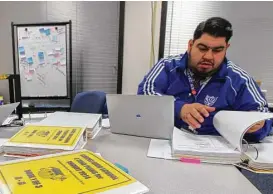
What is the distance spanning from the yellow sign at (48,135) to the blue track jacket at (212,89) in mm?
533

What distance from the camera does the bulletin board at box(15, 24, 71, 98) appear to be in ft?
8.20

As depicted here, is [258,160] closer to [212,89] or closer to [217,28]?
[212,89]

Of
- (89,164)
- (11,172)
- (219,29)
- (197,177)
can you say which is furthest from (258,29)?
(11,172)

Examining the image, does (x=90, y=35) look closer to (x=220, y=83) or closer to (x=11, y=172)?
(x=220, y=83)

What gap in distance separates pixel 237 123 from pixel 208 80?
491 millimetres

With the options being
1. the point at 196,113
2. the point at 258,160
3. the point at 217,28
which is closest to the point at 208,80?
the point at 217,28

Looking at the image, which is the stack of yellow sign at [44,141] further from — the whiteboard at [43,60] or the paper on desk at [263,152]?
the whiteboard at [43,60]

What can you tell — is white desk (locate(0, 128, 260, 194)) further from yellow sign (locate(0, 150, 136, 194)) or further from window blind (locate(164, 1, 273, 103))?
window blind (locate(164, 1, 273, 103))

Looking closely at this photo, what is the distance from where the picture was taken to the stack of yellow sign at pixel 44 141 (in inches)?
30.9

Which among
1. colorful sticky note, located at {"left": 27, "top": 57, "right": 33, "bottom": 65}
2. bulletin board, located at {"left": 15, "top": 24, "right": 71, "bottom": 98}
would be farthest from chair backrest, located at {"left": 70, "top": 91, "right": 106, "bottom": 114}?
colorful sticky note, located at {"left": 27, "top": 57, "right": 33, "bottom": 65}

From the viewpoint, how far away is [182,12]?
2.64 m

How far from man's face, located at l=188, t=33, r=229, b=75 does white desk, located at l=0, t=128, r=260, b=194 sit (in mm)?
633

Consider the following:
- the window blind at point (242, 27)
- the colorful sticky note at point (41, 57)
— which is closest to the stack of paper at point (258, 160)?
the window blind at point (242, 27)

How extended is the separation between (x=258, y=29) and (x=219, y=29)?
5.70 feet
